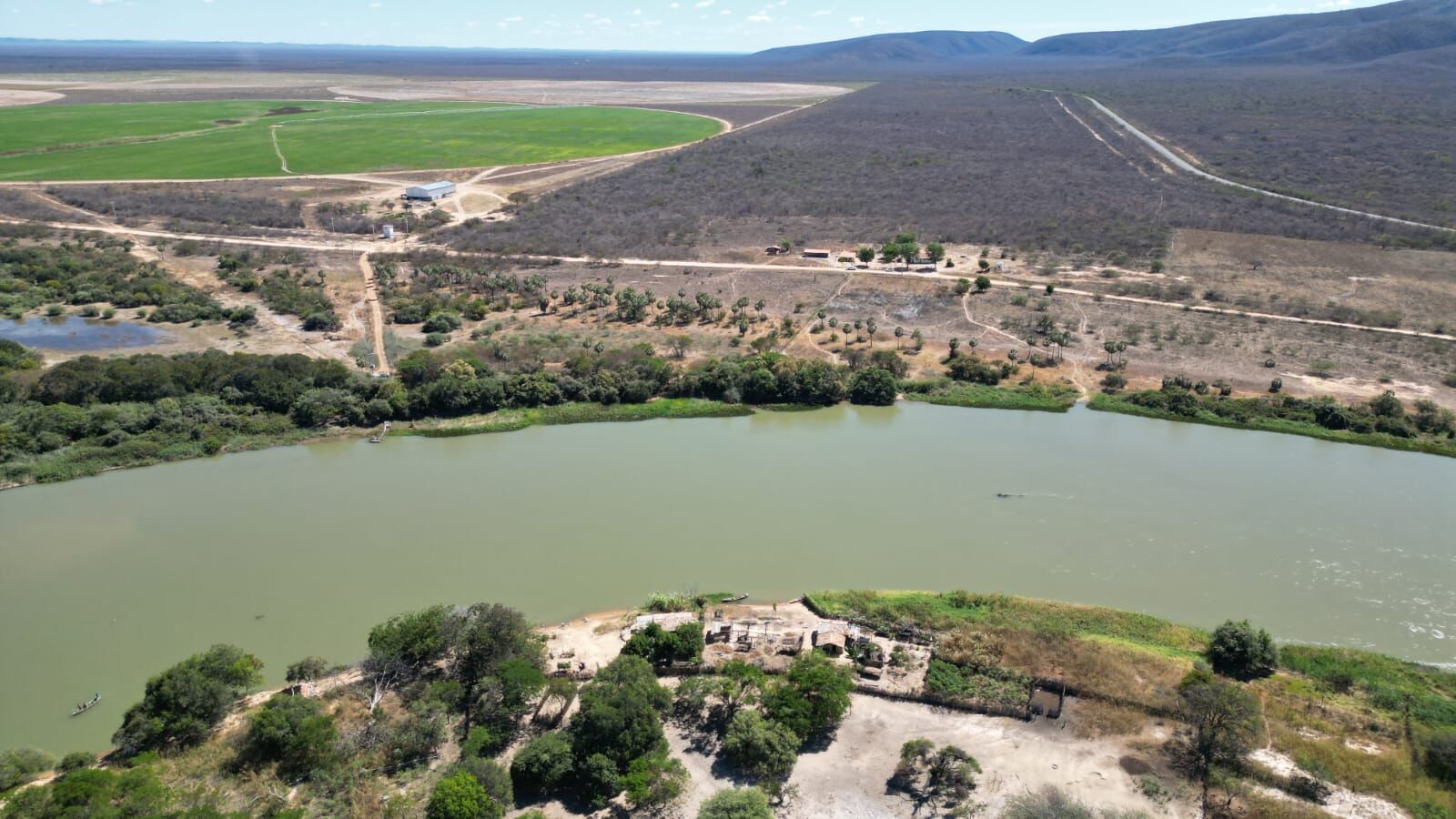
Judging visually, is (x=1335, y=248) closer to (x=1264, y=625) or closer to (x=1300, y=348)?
(x=1300, y=348)

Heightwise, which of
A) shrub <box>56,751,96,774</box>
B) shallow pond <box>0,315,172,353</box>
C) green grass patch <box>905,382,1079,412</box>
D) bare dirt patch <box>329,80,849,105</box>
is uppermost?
bare dirt patch <box>329,80,849,105</box>

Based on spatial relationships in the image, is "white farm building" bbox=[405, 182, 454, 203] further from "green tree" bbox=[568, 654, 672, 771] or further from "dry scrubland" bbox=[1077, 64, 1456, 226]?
"dry scrubland" bbox=[1077, 64, 1456, 226]

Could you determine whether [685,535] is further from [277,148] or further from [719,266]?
[277,148]

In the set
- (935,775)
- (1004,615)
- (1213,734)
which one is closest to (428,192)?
(1004,615)

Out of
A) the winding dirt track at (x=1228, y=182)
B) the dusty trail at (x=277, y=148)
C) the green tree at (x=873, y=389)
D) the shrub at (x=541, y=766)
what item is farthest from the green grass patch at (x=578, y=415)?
the dusty trail at (x=277, y=148)

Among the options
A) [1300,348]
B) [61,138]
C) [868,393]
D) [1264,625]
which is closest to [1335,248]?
[1300,348]

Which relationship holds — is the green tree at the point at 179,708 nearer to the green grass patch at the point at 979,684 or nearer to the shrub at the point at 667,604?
the shrub at the point at 667,604

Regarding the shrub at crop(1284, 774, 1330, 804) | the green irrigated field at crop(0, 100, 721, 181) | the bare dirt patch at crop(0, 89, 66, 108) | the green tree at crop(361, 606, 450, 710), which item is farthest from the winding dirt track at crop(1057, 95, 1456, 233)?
the bare dirt patch at crop(0, 89, 66, 108)
